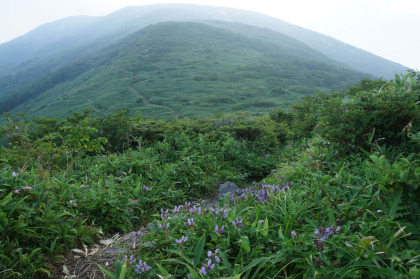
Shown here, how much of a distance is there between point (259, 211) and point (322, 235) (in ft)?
2.96

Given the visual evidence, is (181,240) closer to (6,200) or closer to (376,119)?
(6,200)

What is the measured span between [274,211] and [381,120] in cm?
184

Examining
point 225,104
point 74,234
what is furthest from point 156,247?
point 225,104

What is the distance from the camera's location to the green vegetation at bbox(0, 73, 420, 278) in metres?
2.24

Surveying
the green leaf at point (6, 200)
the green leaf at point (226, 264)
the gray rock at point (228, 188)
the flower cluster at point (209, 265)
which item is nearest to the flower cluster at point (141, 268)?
the flower cluster at point (209, 265)

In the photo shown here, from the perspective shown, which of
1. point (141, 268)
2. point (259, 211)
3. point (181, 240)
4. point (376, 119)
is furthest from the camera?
point (376, 119)

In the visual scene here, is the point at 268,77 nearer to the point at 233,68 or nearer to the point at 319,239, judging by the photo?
the point at 233,68

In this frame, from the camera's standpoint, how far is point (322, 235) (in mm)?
2303

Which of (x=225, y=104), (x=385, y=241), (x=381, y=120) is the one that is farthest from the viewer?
(x=225, y=104)

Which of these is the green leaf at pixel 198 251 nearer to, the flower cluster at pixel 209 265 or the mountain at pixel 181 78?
the flower cluster at pixel 209 265

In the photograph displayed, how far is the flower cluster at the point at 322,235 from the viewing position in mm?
2148

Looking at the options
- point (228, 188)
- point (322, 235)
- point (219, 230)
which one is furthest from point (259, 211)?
point (228, 188)

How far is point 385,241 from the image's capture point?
2.22m

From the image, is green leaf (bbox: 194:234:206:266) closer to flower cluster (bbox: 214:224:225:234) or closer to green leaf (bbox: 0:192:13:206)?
flower cluster (bbox: 214:224:225:234)
